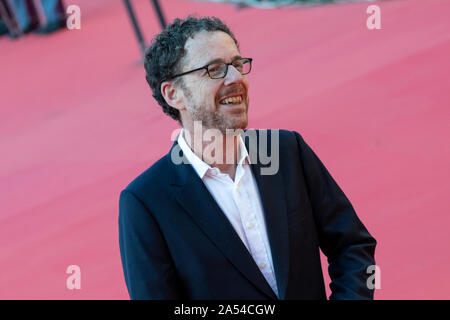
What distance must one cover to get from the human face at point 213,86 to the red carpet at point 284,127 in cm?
175

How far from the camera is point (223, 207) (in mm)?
1626

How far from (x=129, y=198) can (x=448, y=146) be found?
290cm

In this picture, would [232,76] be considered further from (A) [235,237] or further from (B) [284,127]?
(B) [284,127]

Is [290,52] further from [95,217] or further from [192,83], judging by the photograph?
[192,83]

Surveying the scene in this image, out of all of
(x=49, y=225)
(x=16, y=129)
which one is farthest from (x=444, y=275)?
(x=16, y=129)

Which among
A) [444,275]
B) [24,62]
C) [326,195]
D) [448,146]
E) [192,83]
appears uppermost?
[24,62]

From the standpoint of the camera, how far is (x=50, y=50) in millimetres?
8711

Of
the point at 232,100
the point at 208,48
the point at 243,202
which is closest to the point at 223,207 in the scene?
the point at 243,202

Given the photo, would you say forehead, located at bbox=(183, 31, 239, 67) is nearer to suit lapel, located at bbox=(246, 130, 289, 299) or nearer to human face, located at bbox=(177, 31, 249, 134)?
human face, located at bbox=(177, 31, 249, 134)

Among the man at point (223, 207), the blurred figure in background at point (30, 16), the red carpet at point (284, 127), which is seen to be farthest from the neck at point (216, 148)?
the blurred figure in background at point (30, 16)

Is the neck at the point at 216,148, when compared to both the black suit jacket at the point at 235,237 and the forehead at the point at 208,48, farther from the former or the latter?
the forehead at the point at 208,48

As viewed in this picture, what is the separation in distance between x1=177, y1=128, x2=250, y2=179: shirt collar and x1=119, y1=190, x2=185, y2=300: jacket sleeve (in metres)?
0.19

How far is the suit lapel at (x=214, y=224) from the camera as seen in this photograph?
1.54 metres
